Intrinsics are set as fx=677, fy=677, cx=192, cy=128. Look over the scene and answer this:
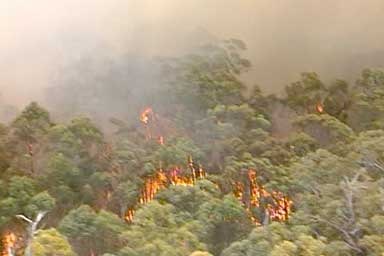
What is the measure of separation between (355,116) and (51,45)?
8.46 m

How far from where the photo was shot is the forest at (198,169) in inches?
323

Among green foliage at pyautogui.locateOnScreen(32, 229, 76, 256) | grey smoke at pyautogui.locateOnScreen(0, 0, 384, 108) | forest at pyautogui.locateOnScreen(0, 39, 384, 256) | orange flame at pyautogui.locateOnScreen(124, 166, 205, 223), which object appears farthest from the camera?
grey smoke at pyautogui.locateOnScreen(0, 0, 384, 108)

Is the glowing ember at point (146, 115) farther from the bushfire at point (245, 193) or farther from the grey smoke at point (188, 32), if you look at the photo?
the grey smoke at point (188, 32)

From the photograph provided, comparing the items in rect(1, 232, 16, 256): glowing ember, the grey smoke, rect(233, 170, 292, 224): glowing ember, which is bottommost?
rect(1, 232, 16, 256): glowing ember

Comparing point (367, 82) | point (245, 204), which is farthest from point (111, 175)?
point (367, 82)

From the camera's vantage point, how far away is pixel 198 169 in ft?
36.3

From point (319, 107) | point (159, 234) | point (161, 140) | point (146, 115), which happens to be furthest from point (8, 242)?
point (319, 107)

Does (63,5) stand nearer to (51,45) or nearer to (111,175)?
(51,45)

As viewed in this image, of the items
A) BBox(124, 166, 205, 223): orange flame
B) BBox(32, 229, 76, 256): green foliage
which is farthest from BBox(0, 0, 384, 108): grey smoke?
BBox(32, 229, 76, 256): green foliage

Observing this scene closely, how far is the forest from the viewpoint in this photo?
26.9ft

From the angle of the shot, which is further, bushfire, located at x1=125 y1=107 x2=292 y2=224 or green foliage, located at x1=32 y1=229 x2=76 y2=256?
bushfire, located at x1=125 y1=107 x2=292 y2=224

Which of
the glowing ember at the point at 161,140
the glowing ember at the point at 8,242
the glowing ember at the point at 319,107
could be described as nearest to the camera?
the glowing ember at the point at 8,242

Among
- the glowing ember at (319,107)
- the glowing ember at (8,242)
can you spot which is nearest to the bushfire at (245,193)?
the glowing ember at (8,242)

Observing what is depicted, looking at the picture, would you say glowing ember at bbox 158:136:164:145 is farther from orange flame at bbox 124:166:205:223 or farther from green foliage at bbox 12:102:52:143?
green foliage at bbox 12:102:52:143
